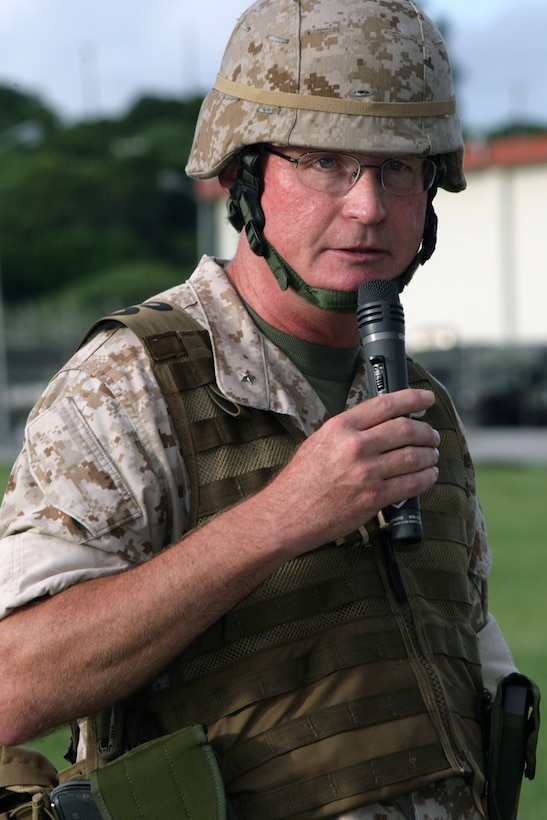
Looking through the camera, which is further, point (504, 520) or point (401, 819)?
point (504, 520)

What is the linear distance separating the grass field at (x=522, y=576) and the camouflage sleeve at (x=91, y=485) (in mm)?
1880

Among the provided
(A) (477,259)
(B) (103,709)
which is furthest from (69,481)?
(A) (477,259)

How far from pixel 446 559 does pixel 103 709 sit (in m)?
0.83

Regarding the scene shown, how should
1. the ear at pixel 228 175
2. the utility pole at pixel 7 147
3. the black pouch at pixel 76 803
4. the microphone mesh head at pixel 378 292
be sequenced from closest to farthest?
the black pouch at pixel 76 803, the microphone mesh head at pixel 378 292, the ear at pixel 228 175, the utility pole at pixel 7 147

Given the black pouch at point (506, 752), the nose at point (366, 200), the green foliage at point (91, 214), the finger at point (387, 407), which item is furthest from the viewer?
the green foliage at point (91, 214)

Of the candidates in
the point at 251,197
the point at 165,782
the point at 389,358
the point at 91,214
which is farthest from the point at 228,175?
the point at 91,214

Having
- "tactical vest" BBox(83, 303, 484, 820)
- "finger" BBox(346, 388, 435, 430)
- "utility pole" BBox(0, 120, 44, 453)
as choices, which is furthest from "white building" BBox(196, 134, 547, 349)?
"finger" BBox(346, 388, 435, 430)

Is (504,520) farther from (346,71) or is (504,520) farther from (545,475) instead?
(346,71)

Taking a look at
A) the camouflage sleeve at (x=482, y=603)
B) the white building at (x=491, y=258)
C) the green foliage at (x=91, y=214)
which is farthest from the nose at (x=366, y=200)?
the green foliage at (x=91, y=214)

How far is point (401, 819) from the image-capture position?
2443 millimetres

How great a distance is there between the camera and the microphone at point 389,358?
2.24 m

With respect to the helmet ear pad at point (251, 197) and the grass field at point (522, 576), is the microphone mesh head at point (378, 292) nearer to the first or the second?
the helmet ear pad at point (251, 197)

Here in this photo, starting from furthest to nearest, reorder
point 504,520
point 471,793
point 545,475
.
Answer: point 545,475 < point 504,520 < point 471,793

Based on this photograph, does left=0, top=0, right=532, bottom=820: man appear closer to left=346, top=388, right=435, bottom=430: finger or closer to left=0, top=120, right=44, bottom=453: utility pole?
left=346, top=388, right=435, bottom=430: finger
